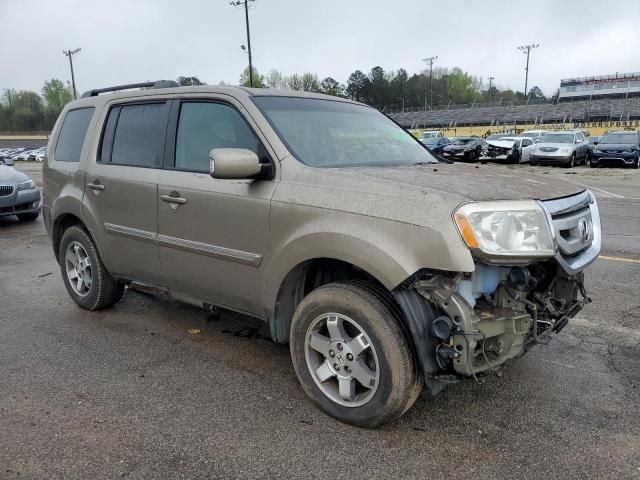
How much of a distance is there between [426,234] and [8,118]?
10174 cm

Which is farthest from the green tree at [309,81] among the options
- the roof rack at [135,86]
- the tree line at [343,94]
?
the roof rack at [135,86]

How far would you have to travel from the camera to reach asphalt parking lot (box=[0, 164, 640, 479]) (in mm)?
2688

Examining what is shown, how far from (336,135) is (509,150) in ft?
81.9

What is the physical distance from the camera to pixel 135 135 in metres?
4.26

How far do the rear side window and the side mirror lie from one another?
1.03 metres

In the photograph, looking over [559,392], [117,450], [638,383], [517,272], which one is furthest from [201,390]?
[638,383]

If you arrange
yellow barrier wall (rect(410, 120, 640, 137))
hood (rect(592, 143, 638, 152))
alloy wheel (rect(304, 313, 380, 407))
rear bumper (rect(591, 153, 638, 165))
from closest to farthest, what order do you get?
alloy wheel (rect(304, 313, 380, 407)) → rear bumper (rect(591, 153, 638, 165)) → hood (rect(592, 143, 638, 152)) → yellow barrier wall (rect(410, 120, 640, 137))

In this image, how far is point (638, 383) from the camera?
11.5ft

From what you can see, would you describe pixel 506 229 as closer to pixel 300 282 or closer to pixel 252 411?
pixel 300 282

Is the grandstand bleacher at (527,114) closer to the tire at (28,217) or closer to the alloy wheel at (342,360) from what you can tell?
the tire at (28,217)

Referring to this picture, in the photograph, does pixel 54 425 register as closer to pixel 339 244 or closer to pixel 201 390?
pixel 201 390

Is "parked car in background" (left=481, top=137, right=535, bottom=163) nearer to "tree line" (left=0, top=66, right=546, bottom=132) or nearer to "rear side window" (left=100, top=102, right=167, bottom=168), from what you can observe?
"rear side window" (left=100, top=102, right=167, bottom=168)

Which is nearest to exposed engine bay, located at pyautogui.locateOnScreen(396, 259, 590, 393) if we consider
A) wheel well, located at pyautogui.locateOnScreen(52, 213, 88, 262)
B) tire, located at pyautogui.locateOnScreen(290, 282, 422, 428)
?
tire, located at pyautogui.locateOnScreen(290, 282, 422, 428)

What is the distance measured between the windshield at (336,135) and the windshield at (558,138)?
23.2 metres
